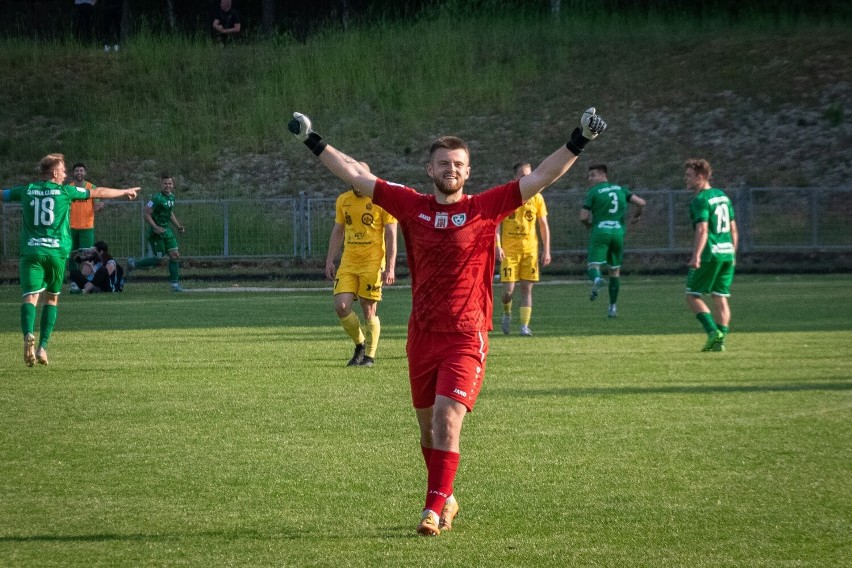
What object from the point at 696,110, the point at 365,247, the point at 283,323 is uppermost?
the point at 696,110

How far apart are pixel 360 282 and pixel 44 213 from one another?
10.8ft

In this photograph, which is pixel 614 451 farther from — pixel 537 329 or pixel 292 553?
pixel 537 329

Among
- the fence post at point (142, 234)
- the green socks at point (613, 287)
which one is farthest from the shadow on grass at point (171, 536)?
the fence post at point (142, 234)

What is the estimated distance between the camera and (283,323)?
20.3 metres

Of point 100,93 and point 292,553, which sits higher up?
point 100,93

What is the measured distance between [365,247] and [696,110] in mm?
29285

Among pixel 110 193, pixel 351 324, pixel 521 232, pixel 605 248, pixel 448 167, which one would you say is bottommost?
pixel 351 324

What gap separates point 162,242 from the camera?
99.7 feet

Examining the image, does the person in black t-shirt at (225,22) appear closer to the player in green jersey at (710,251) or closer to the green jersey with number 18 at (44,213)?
the player in green jersey at (710,251)

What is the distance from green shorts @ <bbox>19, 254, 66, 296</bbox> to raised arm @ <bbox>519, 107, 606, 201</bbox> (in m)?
8.36

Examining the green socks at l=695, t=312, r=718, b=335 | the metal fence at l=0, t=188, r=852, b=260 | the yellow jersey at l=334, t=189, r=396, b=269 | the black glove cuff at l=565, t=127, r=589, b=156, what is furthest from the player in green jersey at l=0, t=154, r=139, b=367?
the metal fence at l=0, t=188, r=852, b=260

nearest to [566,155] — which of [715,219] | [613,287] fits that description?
[715,219]

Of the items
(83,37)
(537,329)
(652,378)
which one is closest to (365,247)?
(652,378)

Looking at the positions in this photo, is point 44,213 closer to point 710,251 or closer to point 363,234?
point 363,234
